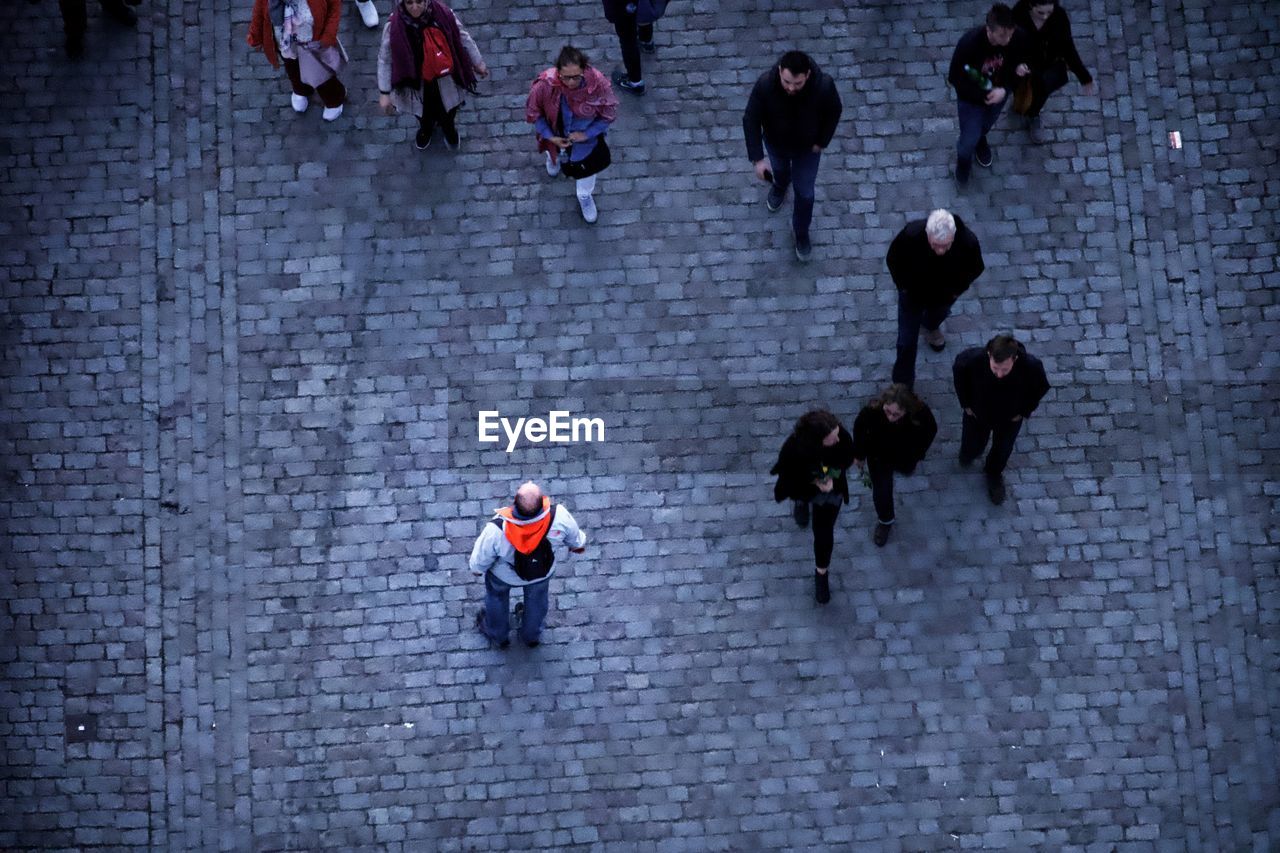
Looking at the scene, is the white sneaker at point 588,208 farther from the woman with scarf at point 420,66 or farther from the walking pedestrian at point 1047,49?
the walking pedestrian at point 1047,49

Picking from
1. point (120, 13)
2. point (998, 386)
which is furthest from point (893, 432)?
point (120, 13)

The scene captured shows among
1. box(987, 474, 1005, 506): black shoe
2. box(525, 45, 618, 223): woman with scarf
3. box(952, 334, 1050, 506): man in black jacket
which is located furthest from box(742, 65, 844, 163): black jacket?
box(987, 474, 1005, 506): black shoe

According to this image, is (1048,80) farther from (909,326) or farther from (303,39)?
(303,39)

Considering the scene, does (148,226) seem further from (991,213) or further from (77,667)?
(991,213)

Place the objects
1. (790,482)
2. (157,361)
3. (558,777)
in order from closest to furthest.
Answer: (790,482)
(558,777)
(157,361)

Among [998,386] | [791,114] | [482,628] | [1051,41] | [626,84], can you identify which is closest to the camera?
[998,386]

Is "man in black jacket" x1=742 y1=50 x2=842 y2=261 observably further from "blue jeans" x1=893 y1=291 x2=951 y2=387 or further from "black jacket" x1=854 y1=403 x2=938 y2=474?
"black jacket" x1=854 y1=403 x2=938 y2=474

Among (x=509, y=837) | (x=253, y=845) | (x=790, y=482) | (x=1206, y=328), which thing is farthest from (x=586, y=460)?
(x=1206, y=328)

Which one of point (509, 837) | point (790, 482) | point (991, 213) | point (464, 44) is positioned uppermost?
point (464, 44)
